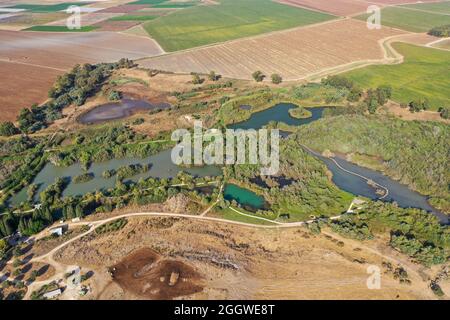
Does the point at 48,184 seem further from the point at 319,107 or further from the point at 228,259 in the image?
the point at 319,107

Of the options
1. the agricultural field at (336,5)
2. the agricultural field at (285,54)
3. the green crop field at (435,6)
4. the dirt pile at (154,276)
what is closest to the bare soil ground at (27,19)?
the agricultural field at (285,54)

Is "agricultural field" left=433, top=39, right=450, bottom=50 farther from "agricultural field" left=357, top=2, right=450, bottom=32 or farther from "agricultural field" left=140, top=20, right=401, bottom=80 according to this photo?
"agricultural field" left=140, top=20, right=401, bottom=80

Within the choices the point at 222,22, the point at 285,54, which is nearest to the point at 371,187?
the point at 285,54

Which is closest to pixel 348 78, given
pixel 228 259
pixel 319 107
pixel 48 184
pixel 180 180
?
pixel 319 107

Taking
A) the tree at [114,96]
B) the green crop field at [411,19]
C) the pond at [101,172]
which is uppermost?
the green crop field at [411,19]

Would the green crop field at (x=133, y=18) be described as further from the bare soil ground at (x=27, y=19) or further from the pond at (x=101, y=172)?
the pond at (x=101, y=172)

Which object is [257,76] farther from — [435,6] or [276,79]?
[435,6]
